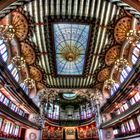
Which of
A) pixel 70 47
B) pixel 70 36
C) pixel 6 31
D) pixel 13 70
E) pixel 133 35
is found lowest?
pixel 133 35

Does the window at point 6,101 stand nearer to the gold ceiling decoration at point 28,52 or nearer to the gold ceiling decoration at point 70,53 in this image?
the gold ceiling decoration at point 28,52

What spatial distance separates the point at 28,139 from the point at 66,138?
14317 millimetres

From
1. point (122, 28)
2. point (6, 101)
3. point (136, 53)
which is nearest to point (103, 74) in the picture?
point (136, 53)

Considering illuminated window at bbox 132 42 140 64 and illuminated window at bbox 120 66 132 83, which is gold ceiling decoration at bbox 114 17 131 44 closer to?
illuminated window at bbox 132 42 140 64

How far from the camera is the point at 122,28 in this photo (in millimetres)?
16453

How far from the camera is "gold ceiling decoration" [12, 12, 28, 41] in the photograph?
1463 cm

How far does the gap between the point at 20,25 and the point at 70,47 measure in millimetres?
7328

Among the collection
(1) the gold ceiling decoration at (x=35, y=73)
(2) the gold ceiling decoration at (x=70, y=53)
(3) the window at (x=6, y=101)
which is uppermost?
(2) the gold ceiling decoration at (x=70, y=53)

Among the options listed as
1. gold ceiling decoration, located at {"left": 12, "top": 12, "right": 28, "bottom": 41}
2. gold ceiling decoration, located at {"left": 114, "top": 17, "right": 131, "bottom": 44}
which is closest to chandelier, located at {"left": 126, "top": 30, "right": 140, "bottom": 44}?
gold ceiling decoration, located at {"left": 114, "top": 17, "right": 131, "bottom": 44}

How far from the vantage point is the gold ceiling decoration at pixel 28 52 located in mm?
18359

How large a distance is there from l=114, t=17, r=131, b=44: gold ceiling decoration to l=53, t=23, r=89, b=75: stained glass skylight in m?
3.21

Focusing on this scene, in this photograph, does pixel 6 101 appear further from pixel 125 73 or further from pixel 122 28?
pixel 122 28

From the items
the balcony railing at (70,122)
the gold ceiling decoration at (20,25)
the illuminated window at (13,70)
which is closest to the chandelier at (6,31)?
the gold ceiling decoration at (20,25)

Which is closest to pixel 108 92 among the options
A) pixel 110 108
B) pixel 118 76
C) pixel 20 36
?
pixel 110 108
